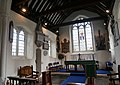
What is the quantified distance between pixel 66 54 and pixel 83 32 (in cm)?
261

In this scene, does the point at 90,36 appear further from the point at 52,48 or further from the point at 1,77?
the point at 1,77

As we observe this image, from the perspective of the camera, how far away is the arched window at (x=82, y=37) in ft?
35.6

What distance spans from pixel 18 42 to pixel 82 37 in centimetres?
672

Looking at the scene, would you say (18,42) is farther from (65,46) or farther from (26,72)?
(65,46)

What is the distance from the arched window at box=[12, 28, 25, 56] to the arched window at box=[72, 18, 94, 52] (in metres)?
6.04

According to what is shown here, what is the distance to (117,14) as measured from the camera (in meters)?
4.90

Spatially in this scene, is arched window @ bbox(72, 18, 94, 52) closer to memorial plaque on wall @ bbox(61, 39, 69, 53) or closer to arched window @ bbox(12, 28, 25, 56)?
memorial plaque on wall @ bbox(61, 39, 69, 53)

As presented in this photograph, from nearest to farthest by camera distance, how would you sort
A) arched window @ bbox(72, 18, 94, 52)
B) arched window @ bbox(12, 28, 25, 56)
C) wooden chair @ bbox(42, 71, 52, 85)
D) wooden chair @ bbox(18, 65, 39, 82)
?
wooden chair @ bbox(42, 71, 52, 85)
wooden chair @ bbox(18, 65, 39, 82)
arched window @ bbox(12, 28, 25, 56)
arched window @ bbox(72, 18, 94, 52)

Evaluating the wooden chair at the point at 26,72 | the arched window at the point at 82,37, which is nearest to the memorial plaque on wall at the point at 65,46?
the arched window at the point at 82,37

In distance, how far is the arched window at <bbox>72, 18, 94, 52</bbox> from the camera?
10.9 meters

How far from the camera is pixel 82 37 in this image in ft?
36.4

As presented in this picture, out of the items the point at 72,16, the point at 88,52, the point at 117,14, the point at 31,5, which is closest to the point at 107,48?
the point at 88,52

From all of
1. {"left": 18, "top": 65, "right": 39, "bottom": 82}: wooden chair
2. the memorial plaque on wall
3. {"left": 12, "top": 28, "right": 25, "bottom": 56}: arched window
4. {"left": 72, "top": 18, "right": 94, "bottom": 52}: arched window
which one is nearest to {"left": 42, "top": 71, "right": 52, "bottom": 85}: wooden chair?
{"left": 18, "top": 65, "right": 39, "bottom": 82}: wooden chair

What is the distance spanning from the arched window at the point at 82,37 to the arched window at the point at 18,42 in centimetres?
604
